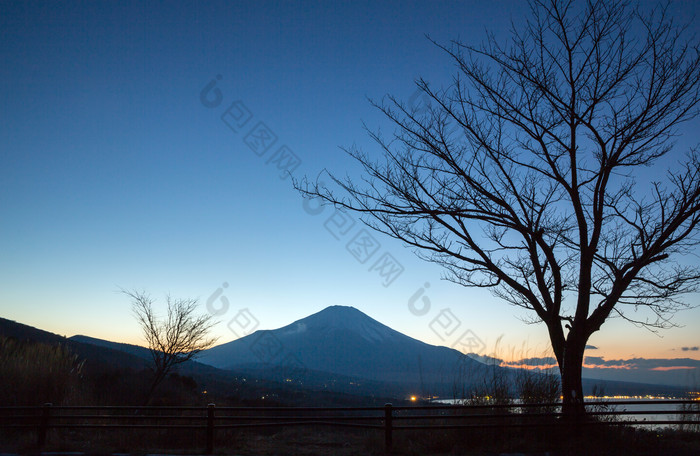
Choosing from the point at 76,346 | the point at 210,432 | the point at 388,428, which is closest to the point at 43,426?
the point at 210,432

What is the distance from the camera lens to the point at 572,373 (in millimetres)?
8922

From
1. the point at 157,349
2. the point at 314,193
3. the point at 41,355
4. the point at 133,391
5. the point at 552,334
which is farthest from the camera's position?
the point at 133,391

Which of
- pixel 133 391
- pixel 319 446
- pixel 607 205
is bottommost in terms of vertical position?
pixel 133 391

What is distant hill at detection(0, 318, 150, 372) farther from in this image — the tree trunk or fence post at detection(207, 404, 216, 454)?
the tree trunk

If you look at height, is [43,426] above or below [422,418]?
below

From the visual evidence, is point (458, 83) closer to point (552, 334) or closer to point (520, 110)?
point (520, 110)

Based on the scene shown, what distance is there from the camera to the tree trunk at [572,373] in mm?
8750

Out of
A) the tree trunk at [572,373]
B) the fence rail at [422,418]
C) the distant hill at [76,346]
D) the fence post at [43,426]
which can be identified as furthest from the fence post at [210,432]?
the distant hill at [76,346]

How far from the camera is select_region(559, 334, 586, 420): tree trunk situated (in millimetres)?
8750

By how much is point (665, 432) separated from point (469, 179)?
274 inches

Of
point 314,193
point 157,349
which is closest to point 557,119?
point 314,193

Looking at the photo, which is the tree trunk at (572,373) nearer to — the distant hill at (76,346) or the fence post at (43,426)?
the fence post at (43,426)

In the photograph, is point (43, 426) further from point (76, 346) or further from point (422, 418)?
point (76, 346)

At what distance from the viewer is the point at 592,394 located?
389 inches
